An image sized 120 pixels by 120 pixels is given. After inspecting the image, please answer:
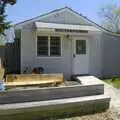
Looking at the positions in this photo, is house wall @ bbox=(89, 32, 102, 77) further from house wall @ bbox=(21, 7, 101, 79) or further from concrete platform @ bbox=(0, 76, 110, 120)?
concrete platform @ bbox=(0, 76, 110, 120)

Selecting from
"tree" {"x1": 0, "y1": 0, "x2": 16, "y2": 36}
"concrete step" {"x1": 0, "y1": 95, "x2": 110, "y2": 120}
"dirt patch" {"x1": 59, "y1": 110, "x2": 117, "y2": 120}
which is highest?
"tree" {"x1": 0, "y1": 0, "x2": 16, "y2": 36}

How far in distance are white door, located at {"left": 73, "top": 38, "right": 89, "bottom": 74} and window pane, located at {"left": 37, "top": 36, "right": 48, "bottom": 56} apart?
1751mm

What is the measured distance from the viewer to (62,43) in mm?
18812

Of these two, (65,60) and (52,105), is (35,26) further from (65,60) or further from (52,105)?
(52,105)

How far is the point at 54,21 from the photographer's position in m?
19.0

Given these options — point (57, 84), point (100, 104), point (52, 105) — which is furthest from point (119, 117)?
point (57, 84)

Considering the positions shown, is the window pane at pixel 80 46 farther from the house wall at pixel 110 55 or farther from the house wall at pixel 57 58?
the house wall at pixel 110 55

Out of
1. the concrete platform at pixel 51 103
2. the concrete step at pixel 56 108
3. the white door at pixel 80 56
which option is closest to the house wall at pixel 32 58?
the white door at pixel 80 56

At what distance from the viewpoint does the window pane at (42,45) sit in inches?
723

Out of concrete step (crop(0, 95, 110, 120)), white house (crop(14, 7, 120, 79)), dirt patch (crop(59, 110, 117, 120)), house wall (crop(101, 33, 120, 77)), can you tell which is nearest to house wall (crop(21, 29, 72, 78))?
white house (crop(14, 7, 120, 79))

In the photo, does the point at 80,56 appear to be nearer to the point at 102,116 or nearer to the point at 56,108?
the point at 102,116

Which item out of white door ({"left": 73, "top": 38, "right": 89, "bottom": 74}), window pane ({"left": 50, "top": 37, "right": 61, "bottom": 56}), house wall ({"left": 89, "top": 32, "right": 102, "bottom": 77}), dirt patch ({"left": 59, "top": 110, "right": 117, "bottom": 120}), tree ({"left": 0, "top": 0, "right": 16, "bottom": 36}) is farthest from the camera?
house wall ({"left": 89, "top": 32, "right": 102, "bottom": 77})

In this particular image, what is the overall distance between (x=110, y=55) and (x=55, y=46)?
4.07 m

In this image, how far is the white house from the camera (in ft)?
59.4
